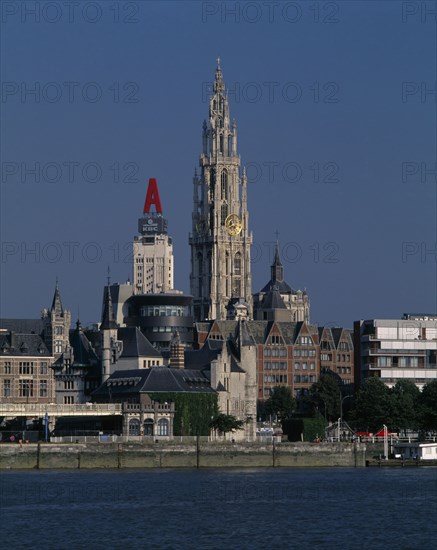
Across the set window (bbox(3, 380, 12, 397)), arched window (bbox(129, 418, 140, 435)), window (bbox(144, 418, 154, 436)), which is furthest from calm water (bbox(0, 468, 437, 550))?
window (bbox(3, 380, 12, 397))

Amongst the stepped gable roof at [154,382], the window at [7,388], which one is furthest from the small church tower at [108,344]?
the window at [7,388]

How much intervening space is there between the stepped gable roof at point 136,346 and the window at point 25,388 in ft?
38.6

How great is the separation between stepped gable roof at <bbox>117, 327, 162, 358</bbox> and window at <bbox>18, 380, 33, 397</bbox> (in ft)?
38.6

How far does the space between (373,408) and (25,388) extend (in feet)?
132

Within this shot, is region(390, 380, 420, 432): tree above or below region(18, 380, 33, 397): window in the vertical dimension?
below

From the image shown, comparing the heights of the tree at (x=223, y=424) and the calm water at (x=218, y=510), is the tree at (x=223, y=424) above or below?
above

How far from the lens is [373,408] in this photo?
185 m

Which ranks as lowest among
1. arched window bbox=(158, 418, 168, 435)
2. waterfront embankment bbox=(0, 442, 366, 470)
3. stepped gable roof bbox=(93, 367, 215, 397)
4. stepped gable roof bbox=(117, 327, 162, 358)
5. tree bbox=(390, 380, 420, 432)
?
waterfront embankment bbox=(0, 442, 366, 470)

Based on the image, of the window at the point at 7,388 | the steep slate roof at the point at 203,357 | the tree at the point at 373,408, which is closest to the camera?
the tree at the point at 373,408

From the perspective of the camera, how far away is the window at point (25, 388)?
198250 mm

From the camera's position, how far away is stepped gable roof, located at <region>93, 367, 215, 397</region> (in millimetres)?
172750

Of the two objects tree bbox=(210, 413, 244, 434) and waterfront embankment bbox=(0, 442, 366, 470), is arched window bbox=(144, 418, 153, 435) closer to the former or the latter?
tree bbox=(210, 413, 244, 434)

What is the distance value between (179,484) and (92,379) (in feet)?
213

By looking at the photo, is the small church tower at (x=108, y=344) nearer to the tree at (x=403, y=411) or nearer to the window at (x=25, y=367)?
the window at (x=25, y=367)
